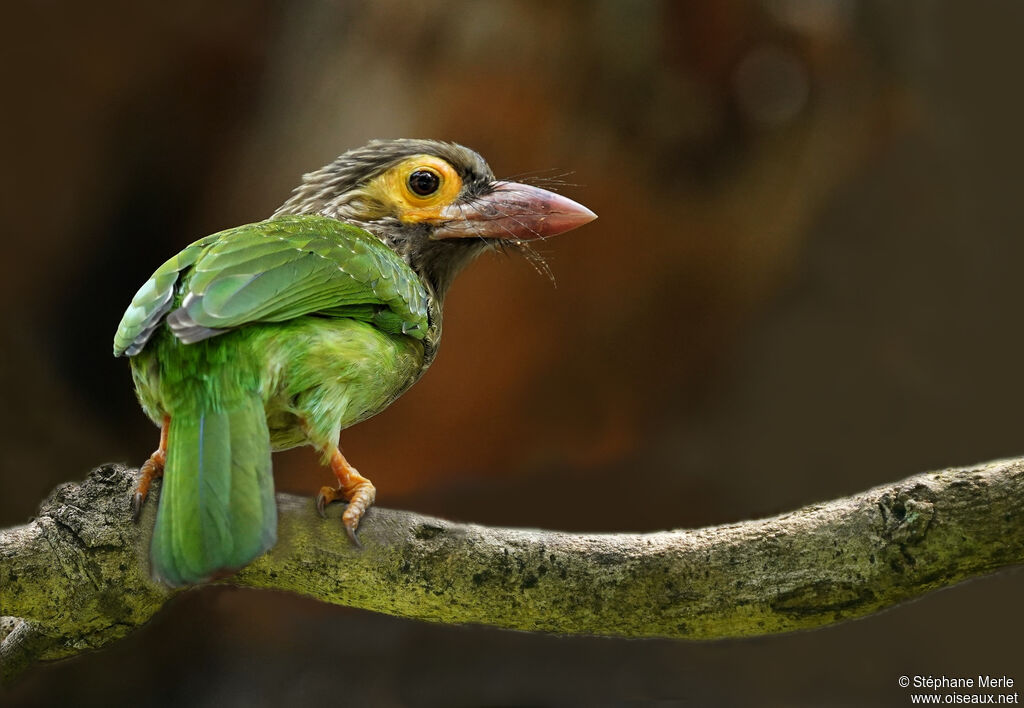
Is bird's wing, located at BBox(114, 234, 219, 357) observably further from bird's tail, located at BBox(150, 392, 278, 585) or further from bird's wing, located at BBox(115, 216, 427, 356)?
bird's tail, located at BBox(150, 392, 278, 585)

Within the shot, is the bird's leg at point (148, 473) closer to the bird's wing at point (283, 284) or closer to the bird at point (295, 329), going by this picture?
the bird at point (295, 329)

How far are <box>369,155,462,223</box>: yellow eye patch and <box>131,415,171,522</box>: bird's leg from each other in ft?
2.02

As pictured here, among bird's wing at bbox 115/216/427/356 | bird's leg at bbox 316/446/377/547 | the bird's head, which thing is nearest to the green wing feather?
bird's wing at bbox 115/216/427/356

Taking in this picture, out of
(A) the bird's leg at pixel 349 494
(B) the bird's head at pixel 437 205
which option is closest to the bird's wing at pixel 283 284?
(B) the bird's head at pixel 437 205

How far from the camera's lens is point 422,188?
5.87ft

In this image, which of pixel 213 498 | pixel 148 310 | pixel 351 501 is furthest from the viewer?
pixel 351 501

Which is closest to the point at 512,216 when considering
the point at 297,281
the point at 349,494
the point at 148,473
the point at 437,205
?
the point at 437,205

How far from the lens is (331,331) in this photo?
4.69ft

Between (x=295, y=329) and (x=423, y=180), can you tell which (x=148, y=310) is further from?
(x=423, y=180)

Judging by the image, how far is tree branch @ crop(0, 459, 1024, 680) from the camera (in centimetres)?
129

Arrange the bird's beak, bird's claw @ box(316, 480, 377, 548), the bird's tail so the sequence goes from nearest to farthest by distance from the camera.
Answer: the bird's tail < bird's claw @ box(316, 480, 377, 548) < the bird's beak

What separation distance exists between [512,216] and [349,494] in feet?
1.95

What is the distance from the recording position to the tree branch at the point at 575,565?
1.29 m

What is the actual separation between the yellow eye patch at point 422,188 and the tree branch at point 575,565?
0.61 meters
